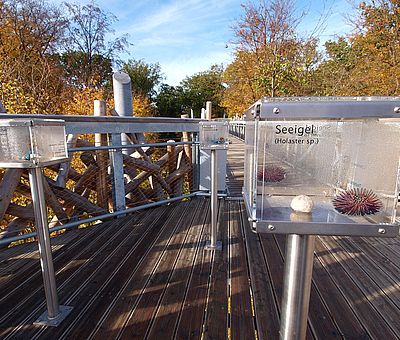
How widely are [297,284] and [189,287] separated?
1.12m

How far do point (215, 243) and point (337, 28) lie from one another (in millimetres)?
7446

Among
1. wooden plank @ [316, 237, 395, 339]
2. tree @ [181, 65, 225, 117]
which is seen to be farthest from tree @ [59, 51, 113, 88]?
wooden plank @ [316, 237, 395, 339]

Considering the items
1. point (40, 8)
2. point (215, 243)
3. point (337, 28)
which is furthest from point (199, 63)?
point (215, 243)

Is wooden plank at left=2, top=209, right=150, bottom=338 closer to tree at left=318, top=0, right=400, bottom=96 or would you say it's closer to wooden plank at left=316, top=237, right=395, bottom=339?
wooden plank at left=316, top=237, right=395, bottom=339

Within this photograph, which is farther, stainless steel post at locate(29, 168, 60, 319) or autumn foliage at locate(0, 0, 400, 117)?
autumn foliage at locate(0, 0, 400, 117)

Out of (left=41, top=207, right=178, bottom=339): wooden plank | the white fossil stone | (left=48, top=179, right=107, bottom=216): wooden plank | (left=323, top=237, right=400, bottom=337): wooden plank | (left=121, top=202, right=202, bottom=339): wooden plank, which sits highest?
the white fossil stone

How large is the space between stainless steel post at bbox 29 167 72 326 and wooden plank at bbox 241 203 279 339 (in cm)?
123

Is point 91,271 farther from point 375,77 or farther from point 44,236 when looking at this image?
point 375,77

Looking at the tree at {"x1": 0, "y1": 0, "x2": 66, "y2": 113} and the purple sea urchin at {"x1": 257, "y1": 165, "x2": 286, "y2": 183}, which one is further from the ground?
the tree at {"x1": 0, "y1": 0, "x2": 66, "y2": 113}

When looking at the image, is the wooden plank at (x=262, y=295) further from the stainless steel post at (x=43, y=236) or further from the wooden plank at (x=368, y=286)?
the stainless steel post at (x=43, y=236)

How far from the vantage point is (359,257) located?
2.22 meters

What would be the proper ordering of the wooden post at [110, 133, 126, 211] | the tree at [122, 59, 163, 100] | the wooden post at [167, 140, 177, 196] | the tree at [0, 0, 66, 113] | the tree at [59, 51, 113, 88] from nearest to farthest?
the wooden post at [110, 133, 126, 211], the wooden post at [167, 140, 177, 196], the tree at [0, 0, 66, 113], the tree at [59, 51, 113, 88], the tree at [122, 59, 163, 100]

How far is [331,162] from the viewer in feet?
2.58

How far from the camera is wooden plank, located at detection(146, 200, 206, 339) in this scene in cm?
141
